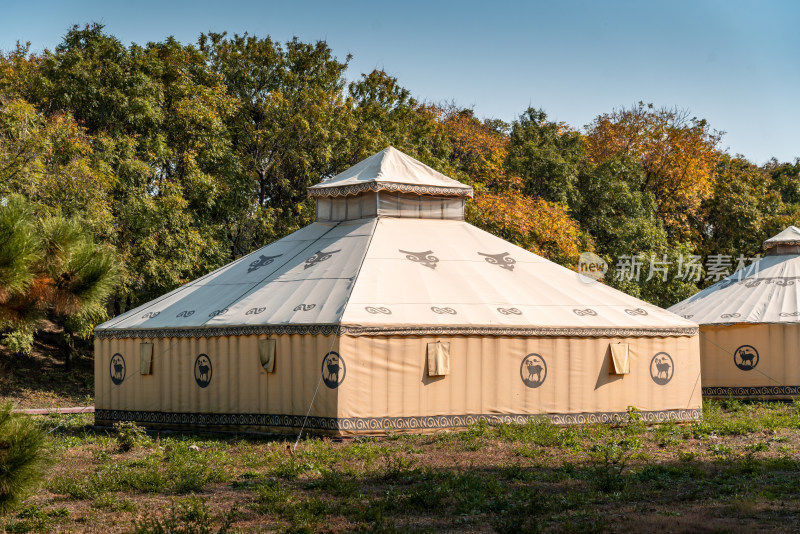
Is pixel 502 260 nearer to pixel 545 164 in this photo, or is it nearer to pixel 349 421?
pixel 349 421

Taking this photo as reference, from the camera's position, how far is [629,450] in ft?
29.6

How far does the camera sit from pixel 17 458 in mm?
4488

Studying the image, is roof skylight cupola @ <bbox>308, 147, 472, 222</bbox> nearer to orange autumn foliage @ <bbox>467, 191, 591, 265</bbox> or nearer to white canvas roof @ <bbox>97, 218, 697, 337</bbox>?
white canvas roof @ <bbox>97, 218, 697, 337</bbox>

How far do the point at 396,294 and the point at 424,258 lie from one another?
1408 mm

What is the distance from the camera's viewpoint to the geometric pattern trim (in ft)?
43.1

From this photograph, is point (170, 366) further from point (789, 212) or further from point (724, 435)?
point (789, 212)

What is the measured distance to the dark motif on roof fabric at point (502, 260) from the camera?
12.5 meters

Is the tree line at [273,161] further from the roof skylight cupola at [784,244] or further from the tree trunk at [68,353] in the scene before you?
the roof skylight cupola at [784,244]

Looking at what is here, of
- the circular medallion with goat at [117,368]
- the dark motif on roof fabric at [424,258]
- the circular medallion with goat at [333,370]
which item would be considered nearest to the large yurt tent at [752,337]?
the dark motif on roof fabric at [424,258]

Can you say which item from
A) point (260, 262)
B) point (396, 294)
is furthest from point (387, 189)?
point (396, 294)

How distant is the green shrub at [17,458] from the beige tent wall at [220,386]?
5.48 metres

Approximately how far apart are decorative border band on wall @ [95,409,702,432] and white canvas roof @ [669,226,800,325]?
15.4 feet

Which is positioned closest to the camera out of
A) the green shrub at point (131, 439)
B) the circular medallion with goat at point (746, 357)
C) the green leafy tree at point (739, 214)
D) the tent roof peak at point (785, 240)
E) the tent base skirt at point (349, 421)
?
the green shrub at point (131, 439)

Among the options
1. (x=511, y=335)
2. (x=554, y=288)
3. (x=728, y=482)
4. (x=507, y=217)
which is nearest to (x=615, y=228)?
(x=507, y=217)
